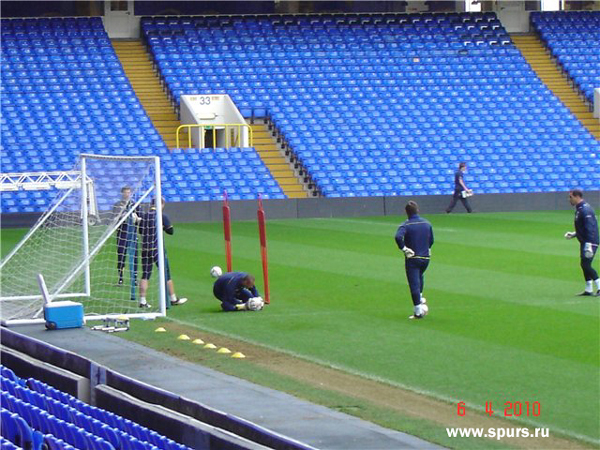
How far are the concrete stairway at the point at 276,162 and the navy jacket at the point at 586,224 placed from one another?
2027 centimetres

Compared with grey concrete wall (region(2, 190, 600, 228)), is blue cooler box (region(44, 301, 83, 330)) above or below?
below

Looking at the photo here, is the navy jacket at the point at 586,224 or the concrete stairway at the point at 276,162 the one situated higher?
the concrete stairway at the point at 276,162

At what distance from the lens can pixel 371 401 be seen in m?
13.0

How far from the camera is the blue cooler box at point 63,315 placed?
706 inches

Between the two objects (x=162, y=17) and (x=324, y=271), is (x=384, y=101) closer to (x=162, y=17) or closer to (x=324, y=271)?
(x=162, y=17)

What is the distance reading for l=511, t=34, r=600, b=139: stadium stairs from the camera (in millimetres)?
45688

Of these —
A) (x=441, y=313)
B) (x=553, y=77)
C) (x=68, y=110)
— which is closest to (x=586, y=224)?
(x=441, y=313)

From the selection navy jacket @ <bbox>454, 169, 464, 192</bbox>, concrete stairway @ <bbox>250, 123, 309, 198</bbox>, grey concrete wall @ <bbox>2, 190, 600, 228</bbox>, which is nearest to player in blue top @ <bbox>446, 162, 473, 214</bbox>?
navy jacket @ <bbox>454, 169, 464, 192</bbox>

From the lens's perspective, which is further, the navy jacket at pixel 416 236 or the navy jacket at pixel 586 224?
the navy jacket at pixel 586 224

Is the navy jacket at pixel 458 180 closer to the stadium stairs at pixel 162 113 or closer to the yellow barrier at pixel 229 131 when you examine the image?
the stadium stairs at pixel 162 113

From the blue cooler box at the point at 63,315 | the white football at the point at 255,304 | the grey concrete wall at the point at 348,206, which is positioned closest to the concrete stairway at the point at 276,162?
the grey concrete wall at the point at 348,206

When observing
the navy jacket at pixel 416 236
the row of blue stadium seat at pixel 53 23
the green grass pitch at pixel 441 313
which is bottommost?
the green grass pitch at pixel 441 313

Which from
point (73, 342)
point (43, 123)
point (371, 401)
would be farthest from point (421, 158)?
point (371, 401)

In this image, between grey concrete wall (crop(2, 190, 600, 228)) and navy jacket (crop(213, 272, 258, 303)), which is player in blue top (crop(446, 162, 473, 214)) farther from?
navy jacket (crop(213, 272, 258, 303))
